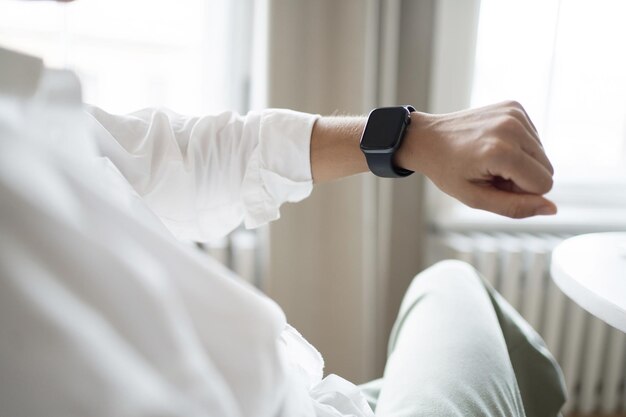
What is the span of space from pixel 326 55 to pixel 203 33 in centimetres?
37

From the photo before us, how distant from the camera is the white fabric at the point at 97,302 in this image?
330 mm

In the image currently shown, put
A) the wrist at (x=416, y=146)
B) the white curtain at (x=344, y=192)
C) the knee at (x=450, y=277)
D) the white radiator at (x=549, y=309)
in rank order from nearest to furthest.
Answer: the wrist at (x=416, y=146) < the knee at (x=450, y=277) < the white curtain at (x=344, y=192) < the white radiator at (x=549, y=309)

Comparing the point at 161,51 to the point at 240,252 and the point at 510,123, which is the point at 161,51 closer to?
the point at 240,252

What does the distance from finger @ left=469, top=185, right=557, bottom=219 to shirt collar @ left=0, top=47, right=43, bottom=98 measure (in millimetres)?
445

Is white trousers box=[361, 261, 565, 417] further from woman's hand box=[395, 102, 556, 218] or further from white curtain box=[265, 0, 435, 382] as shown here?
white curtain box=[265, 0, 435, 382]

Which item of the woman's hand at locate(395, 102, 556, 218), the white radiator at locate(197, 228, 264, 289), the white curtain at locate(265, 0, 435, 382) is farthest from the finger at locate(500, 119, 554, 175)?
the white radiator at locate(197, 228, 264, 289)

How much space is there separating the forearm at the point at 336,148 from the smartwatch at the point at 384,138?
0.03 metres

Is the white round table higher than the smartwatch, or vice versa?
the smartwatch

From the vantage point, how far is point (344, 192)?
1.55m

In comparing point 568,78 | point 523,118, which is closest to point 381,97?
point 568,78

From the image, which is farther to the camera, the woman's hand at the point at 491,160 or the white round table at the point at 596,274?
the white round table at the point at 596,274

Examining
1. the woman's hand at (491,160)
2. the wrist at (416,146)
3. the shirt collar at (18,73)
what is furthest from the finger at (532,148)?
the shirt collar at (18,73)

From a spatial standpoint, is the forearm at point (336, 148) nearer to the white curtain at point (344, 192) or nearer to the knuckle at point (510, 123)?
the knuckle at point (510, 123)

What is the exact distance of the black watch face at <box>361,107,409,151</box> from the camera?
67 cm
